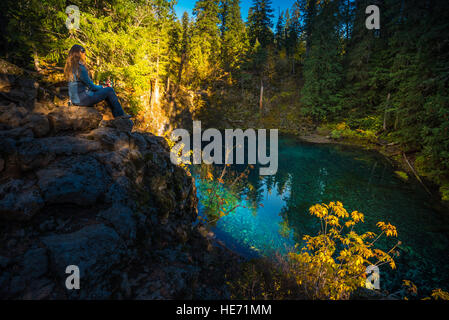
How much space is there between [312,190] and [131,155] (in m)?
11.0

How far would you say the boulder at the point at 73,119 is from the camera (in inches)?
135

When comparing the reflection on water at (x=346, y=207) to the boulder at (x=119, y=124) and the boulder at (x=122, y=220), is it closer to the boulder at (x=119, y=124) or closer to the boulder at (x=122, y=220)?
the boulder at (x=122, y=220)

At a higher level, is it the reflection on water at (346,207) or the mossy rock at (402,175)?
the mossy rock at (402,175)

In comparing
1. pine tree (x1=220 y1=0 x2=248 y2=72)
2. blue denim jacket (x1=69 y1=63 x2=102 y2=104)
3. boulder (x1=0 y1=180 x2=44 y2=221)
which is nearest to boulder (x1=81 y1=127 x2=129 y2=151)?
blue denim jacket (x1=69 y1=63 x2=102 y2=104)

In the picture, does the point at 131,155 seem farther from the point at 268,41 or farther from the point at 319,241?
the point at 268,41

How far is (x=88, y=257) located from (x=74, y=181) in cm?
118

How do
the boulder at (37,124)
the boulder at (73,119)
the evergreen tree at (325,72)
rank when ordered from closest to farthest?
the boulder at (37,124) < the boulder at (73,119) < the evergreen tree at (325,72)

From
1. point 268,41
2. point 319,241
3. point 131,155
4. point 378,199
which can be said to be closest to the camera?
point 131,155

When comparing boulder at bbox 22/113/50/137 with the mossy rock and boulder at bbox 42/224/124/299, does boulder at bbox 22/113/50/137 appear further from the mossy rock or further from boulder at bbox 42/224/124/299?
the mossy rock

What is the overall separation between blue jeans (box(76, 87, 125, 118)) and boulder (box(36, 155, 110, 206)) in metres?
1.81

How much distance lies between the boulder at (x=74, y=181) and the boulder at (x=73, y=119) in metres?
1.01

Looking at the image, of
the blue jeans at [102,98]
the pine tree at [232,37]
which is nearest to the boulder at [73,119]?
the blue jeans at [102,98]

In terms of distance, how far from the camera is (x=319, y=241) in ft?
14.6
